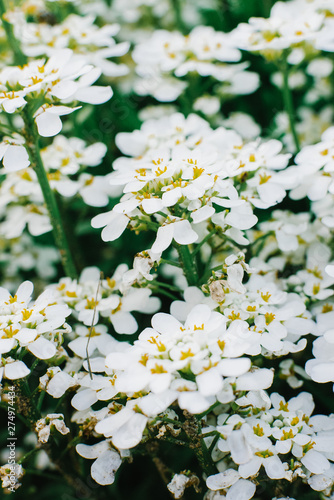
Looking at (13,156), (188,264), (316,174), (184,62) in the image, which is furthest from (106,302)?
(184,62)

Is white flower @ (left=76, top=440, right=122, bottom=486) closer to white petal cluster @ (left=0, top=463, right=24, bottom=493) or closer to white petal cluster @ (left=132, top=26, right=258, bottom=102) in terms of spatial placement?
white petal cluster @ (left=0, top=463, right=24, bottom=493)

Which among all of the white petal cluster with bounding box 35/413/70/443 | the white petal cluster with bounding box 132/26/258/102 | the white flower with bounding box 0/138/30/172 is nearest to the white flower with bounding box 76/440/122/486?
the white petal cluster with bounding box 35/413/70/443

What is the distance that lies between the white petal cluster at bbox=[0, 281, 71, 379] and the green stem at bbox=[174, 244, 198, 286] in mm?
179

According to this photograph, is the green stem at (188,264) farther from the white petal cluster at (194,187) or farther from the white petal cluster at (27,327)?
the white petal cluster at (27,327)

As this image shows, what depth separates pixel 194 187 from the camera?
27.4 inches

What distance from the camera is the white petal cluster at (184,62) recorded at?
104 cm

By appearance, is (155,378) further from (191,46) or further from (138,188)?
(191,46)

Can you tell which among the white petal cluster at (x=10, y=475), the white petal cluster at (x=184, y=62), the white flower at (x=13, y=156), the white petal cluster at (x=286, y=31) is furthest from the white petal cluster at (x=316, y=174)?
the white petal cluster at (x=10, y=475)

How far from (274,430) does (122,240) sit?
546mm

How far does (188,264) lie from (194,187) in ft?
0.41

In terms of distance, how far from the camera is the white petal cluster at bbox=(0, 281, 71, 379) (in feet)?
2.12

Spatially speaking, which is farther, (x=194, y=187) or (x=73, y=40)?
(x=73, y=40)

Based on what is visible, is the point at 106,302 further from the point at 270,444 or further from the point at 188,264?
the point at 270,444

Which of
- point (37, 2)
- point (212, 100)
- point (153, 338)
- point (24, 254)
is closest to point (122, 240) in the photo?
point (24, 254)
